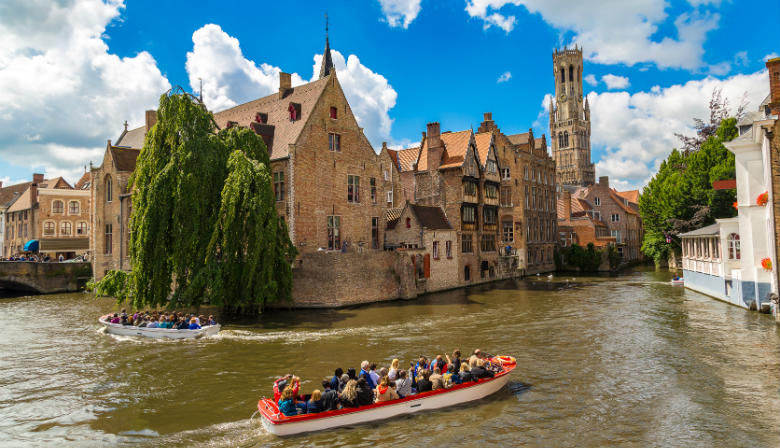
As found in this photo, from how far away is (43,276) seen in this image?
44.9 metres

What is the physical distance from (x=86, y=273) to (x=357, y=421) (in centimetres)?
4475

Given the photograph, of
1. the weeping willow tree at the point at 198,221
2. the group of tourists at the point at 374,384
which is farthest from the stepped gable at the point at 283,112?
the group of tourists at the point at 374,384

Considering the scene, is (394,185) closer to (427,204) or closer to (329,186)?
(427,204)

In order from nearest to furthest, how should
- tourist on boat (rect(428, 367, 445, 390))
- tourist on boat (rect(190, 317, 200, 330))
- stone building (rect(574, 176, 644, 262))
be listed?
tourist on boat (rect(428, 367, 445, 390))
tourist on boat (rect(190, 317, 200, 330))
stone building (rect(574, 176, 644, 262))

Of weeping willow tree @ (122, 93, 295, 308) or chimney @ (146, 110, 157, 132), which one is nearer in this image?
weeping willow tree @ (122, 93, 295, 308)

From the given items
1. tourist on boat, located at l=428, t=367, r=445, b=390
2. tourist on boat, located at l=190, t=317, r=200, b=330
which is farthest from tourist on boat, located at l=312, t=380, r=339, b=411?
tourist on boat, located at l=190, t=317, r=200, b=330

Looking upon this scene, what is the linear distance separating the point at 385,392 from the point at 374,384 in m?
0.77

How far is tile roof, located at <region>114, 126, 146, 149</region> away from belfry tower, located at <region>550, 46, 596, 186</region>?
361 feet

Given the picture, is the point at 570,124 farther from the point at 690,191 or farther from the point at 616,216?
the point at 690,191

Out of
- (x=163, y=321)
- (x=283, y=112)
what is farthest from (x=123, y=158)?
(x=163, y=321)

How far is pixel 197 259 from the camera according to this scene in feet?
89.5

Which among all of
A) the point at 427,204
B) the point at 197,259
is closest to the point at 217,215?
the point at 197,259

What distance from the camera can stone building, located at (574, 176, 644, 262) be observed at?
248ft

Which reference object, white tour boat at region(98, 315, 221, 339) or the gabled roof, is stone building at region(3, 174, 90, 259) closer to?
white tour boat at region(98, 315, 221, 339)
